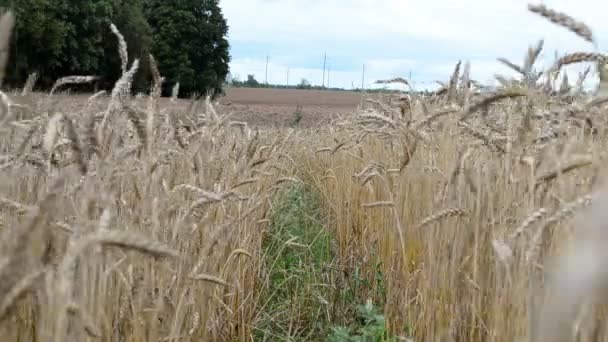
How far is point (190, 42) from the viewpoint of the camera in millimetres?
48656

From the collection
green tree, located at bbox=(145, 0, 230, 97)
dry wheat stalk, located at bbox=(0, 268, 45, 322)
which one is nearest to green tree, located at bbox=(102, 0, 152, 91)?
green tree, located at bbox=(145, 0, 230, 97)

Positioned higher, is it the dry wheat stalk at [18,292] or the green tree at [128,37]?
the green tree at [128,37]

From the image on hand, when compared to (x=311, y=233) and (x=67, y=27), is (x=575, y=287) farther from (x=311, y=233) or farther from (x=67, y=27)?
(x=67, y=27)

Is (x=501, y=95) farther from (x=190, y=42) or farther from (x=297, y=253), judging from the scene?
(x=190, y=42)

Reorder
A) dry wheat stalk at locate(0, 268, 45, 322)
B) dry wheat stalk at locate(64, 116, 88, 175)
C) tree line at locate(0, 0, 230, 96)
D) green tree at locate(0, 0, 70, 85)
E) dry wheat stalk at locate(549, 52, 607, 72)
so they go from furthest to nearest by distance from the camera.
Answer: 1. tree line at locate(0, 0, 230, 96)
2. green tree at locate(0, 0, 70, 85)
3. dry wheat stalk at locate(549, 52, 607, 72)
4. dry wheat stalk at locate(64, 116, 88, 175)
5. dry wheat stalk at locate(0, 268, 45, 322)

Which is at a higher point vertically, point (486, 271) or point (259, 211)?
point (486, 271)

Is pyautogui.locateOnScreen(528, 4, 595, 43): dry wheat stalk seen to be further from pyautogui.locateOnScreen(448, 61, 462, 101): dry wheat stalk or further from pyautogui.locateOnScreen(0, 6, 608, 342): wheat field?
pyautogui.locateOnScreen(448, 61, 462, 101): dry wheat stalk

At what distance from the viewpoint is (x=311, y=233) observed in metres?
5.20

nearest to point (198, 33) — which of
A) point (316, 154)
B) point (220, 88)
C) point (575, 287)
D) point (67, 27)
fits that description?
point (220, 88)

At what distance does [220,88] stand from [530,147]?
4861cm

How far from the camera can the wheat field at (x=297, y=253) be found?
33.8 inches

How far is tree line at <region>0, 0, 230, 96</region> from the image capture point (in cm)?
3525

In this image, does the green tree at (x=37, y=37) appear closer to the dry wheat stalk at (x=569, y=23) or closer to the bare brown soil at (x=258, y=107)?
the bare brown soil at (x=258, y=107)

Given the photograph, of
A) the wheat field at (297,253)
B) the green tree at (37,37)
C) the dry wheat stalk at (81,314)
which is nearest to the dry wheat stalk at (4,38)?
the wheat field at (297,253)
